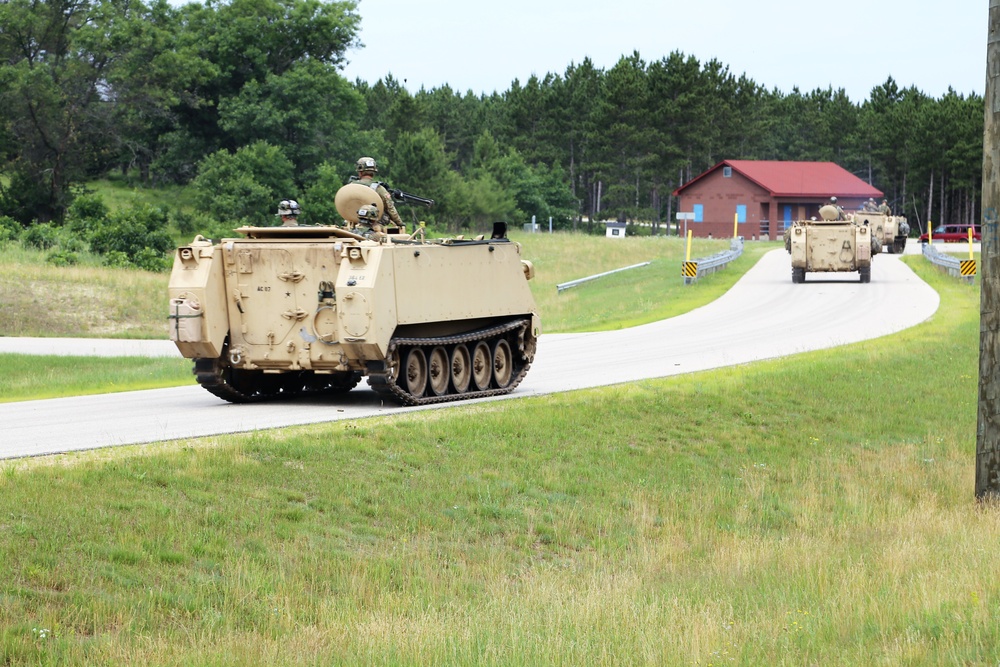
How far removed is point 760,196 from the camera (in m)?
101

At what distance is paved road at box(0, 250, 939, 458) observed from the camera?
15641mm

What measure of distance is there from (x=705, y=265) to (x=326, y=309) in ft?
114

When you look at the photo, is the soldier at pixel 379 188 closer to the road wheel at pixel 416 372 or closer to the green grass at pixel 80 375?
the road wheel at pixel 416 372

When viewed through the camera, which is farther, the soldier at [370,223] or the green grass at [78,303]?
the green grass at [78,303]

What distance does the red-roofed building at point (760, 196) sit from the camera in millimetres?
100562

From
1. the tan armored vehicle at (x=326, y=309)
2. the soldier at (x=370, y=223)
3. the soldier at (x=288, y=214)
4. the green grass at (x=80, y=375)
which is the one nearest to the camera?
the tan armored vehicle at (x=326, y=309)

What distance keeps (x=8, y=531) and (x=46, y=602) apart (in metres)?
1.23

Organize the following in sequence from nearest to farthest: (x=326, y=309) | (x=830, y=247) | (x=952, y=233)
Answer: (x=326, y=309), (x=830, y=247), (x=952, y=233)

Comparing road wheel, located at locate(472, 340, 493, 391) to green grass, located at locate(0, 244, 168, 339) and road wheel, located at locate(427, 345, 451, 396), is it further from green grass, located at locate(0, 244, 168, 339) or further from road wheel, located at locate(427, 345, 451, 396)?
green grass, located at locate(0, 244, 168, 339)

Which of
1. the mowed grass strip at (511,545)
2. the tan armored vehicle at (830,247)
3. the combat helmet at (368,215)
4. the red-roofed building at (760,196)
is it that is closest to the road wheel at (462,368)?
the mowed grass strip at (511,545)

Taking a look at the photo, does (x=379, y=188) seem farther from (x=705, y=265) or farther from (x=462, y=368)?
(x=705, y=265)

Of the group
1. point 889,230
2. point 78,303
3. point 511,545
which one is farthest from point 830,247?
point 511,545

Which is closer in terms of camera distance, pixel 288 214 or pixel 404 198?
pixel 288 214

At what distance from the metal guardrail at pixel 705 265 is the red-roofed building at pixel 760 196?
40674mm
